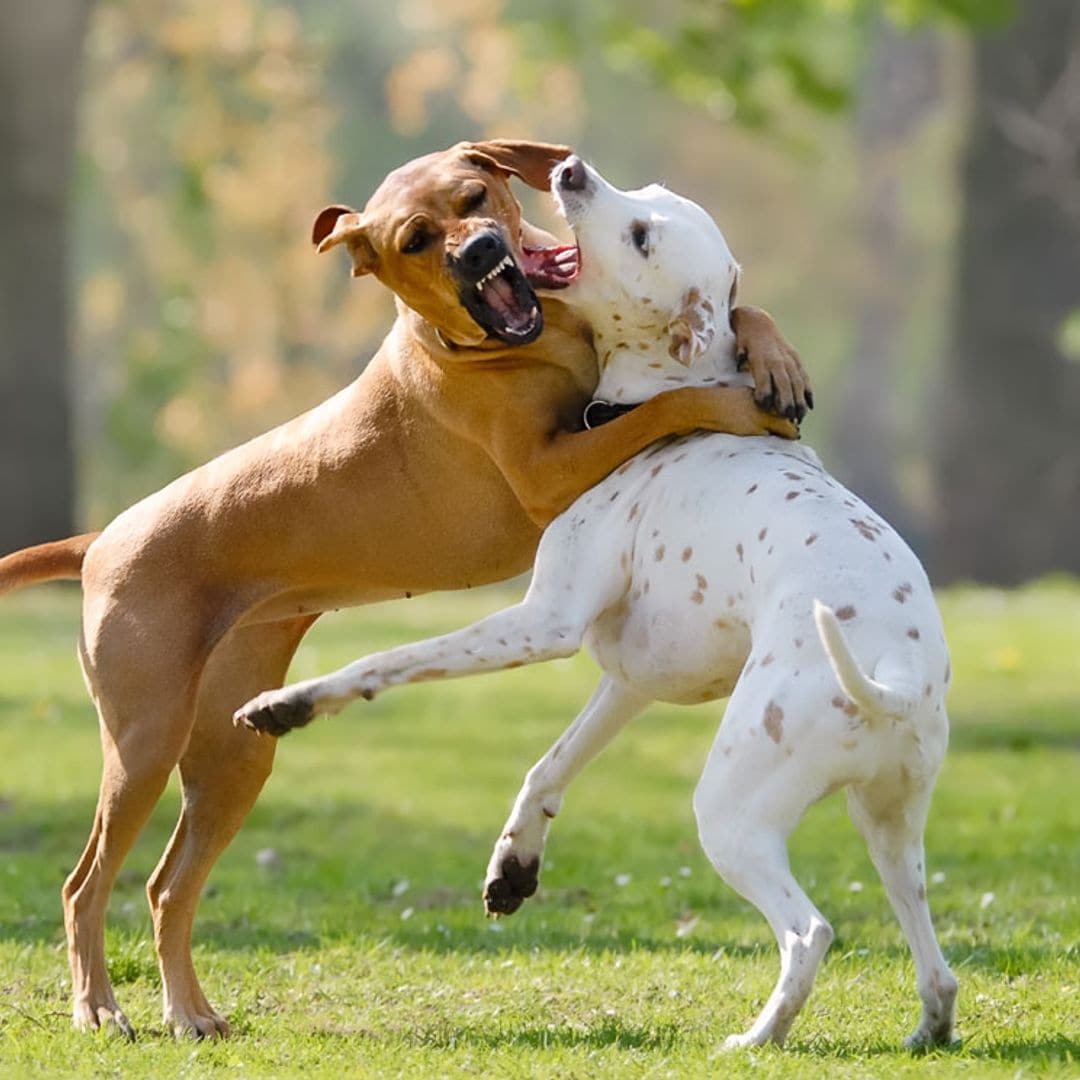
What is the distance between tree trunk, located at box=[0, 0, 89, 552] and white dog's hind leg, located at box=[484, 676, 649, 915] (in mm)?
16283

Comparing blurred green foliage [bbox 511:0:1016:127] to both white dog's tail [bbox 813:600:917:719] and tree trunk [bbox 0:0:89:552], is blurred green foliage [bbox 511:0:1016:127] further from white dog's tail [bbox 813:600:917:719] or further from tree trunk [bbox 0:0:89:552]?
white dog's tail [bbox 813:600:917:719]

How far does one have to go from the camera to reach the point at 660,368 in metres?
6.06

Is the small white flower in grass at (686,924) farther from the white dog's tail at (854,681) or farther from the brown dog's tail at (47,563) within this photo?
the white dog's tail at (854,681)

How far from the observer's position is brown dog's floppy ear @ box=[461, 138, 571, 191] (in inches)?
251

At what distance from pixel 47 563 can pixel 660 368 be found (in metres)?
1.97

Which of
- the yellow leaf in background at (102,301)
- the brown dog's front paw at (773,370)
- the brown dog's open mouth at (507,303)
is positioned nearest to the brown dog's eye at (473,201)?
the brown dog's open mouth at (507,303)

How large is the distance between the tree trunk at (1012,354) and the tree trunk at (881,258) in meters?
21.1

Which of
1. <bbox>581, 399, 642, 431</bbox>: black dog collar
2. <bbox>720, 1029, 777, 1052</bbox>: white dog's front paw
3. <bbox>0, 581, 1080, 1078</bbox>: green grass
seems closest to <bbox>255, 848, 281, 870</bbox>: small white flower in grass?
<bbox>0, 581, 1080, 1078</bbox>: green grass

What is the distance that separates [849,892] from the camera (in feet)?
25.7

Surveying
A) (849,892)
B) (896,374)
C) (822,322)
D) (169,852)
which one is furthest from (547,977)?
(896,374)

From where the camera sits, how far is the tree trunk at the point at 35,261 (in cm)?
2200

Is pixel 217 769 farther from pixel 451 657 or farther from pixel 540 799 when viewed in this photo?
pixel 451 657

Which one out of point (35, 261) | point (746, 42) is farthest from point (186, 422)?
point (746, 42)

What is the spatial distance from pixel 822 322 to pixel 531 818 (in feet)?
140
